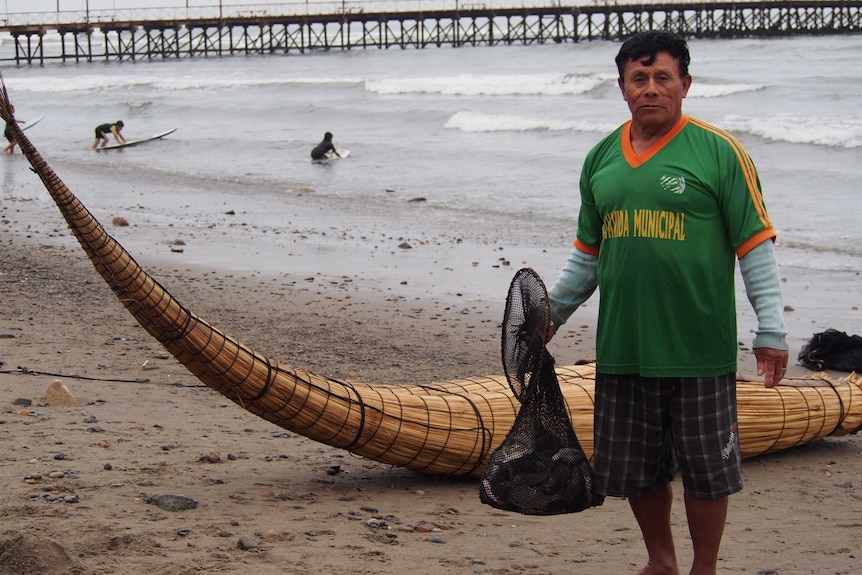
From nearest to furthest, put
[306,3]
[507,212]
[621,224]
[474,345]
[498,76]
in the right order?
[621,224] < [474,345] < [507,212] < [498,76] < [306,3]

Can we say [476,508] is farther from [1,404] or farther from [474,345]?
[474,345]

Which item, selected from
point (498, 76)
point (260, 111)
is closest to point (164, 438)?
point (260, 111)

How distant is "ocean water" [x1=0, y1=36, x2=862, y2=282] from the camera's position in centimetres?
1499

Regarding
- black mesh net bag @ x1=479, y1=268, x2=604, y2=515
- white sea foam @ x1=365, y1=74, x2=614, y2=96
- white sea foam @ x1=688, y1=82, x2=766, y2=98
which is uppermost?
white sea foam @ x1=365, y1=74, x2=614, y2=96

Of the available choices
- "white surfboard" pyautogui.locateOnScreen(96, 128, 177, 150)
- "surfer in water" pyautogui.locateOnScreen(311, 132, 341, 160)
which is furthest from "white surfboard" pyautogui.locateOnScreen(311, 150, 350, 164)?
"white surfboard" pyautogui.locateOnScreen(96, 128, 177, 150)

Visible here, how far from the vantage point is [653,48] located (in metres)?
3.06

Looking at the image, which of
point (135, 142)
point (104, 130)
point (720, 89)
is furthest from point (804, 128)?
point (104, 130)

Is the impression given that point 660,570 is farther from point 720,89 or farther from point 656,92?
point 720,89

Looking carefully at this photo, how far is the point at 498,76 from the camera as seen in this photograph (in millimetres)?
39469

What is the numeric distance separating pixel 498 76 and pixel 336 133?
1387 centimetres

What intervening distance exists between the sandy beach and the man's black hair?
168cm

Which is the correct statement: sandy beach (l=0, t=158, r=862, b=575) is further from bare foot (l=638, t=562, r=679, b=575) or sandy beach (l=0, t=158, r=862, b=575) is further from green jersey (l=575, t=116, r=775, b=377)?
green jersey (l=575, t=116, r=775, b=377)

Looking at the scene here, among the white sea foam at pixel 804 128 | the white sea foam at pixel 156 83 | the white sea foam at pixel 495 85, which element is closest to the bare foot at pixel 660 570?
the white sea foam at pixel 804 128

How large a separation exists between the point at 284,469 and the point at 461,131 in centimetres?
2185
